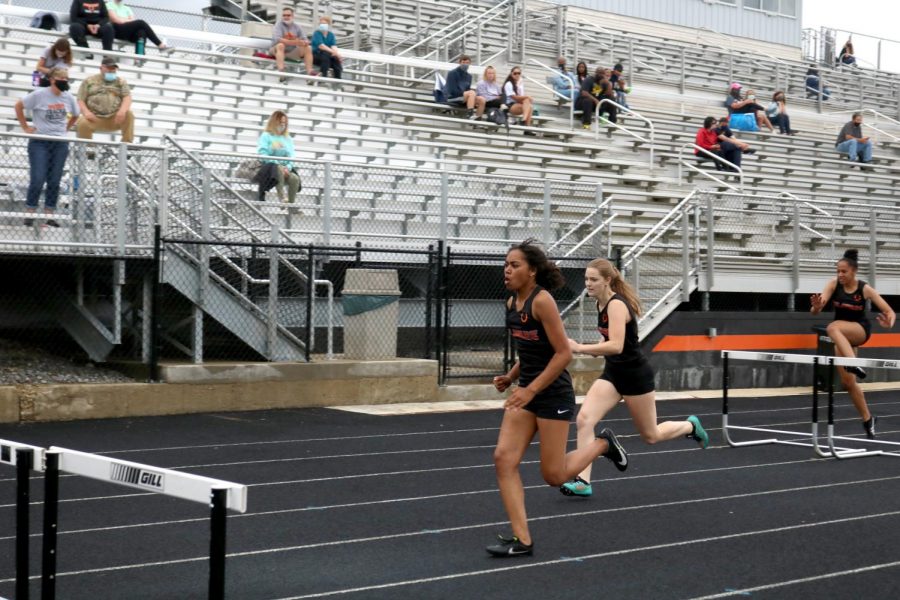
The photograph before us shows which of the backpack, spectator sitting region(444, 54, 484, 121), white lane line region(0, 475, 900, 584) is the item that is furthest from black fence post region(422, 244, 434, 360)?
spectator sitting region(444, 54, 484, 121)

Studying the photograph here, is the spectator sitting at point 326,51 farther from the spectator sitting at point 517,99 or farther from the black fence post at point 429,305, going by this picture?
the black fence post at point 429,305

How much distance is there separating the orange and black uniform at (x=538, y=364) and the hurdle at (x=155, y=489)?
291cm

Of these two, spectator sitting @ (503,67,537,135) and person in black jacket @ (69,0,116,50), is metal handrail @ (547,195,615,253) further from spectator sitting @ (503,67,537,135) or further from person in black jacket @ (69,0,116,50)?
person in black jacket @ (69,0,116,50)

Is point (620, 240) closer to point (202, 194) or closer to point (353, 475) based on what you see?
point (202, 194)

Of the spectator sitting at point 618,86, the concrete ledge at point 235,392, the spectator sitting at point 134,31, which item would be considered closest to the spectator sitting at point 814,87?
the spectator sitting at point 618,86

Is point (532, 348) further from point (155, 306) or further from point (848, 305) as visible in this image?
point (848, 305)

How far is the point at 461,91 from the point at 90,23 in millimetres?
6759

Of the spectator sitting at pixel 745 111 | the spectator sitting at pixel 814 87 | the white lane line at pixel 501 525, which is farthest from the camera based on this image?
the spectator sitting at pixel 814 87

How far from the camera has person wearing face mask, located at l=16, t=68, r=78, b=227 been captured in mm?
13617

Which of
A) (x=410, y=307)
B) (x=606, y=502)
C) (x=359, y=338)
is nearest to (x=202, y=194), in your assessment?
(x=359, y=338)

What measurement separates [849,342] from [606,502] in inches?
239

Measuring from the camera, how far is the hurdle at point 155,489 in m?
4.26

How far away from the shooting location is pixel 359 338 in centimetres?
1616

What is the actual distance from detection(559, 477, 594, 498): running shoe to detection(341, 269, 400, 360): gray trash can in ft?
22.0
